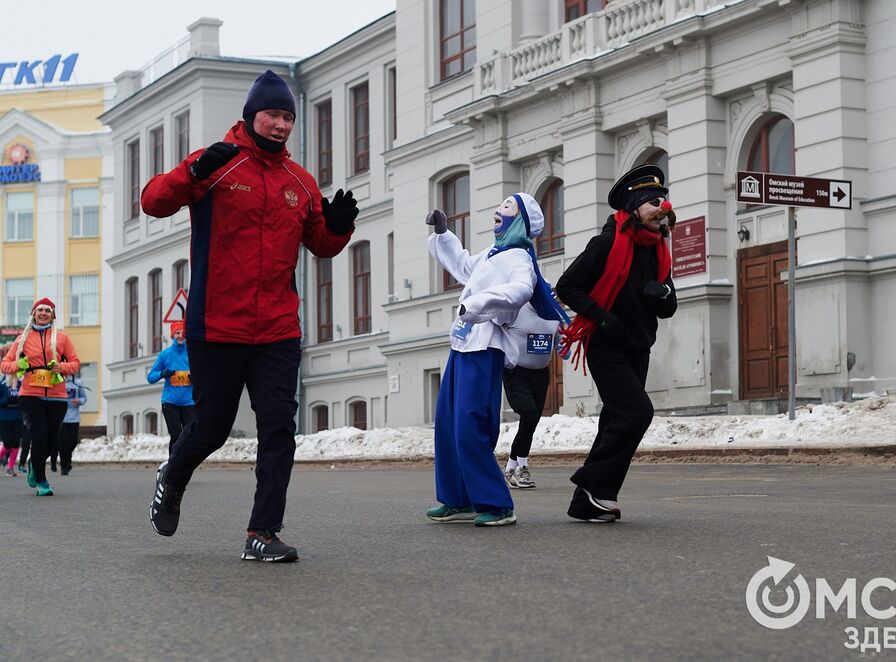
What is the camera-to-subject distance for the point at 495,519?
8.57 m

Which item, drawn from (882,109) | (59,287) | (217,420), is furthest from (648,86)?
(59,287)

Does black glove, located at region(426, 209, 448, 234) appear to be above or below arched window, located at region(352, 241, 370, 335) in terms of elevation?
below

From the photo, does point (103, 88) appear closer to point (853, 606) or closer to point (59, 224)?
point (59, 224)

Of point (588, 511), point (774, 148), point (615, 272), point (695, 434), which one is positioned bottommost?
point (588, 511)

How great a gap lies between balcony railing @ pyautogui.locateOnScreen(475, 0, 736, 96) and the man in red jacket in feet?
58.7

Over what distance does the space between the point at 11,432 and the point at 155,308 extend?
2714cm

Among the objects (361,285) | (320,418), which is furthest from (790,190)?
(320,418)

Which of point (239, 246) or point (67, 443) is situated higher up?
point (239, 246)

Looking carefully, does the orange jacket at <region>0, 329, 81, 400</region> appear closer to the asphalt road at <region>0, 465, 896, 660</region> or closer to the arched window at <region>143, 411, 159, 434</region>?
the asphalt road at <region>0, 465, 896, 660</region>

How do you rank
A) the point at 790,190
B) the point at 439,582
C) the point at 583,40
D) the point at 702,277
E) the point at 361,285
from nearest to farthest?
the point at 439,582 → the point at 790,190 → the point at 702,277 → the point at 583,40 → the point at 361,285

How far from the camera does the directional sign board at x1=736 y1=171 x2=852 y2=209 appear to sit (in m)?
17.0

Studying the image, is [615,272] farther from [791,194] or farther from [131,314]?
[131,314]

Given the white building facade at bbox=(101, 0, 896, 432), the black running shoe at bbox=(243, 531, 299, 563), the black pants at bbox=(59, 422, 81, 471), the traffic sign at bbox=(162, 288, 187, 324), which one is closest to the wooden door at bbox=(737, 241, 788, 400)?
the white building facade at bbox=(101, 0, 896, 432)

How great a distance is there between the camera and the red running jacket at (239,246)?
7191 millimetres
